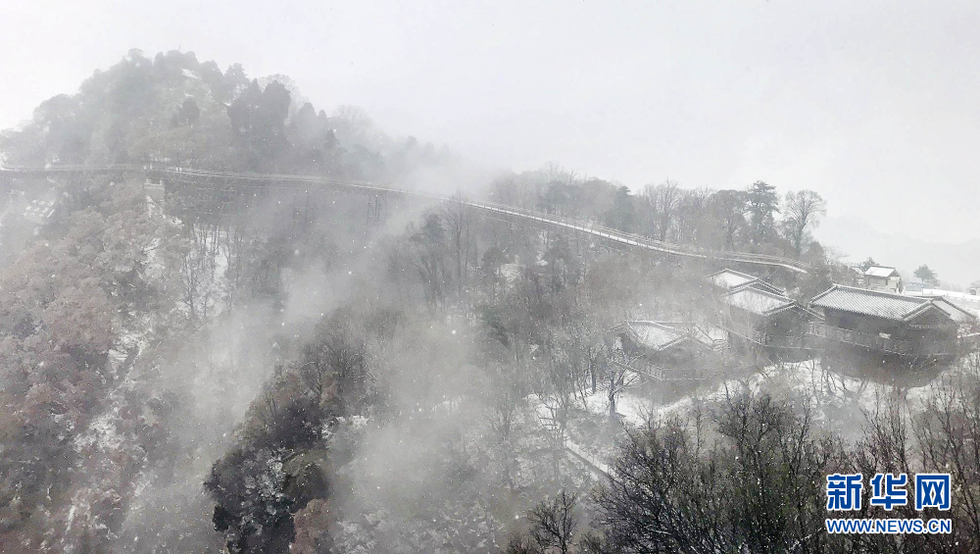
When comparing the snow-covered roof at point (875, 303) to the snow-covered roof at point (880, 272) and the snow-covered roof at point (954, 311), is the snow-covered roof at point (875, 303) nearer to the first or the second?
the snow-covered roof at point (954, 311)

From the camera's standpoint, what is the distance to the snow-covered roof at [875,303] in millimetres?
20344

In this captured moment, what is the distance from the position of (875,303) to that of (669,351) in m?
9.44

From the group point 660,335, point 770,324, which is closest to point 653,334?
point 660,335

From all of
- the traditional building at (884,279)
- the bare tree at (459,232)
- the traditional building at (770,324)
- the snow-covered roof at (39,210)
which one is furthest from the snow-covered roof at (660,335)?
the snow-covered roof at (39,210)

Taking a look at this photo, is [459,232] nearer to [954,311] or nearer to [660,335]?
[660,335]

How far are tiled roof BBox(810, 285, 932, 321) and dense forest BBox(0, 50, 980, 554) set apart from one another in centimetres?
277

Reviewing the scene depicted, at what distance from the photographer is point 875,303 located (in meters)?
21.8

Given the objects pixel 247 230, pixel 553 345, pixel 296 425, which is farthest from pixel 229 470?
pixel 247 230

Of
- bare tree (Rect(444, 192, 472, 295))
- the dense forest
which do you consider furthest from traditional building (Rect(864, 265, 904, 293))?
bare tree (Rect(444, 192, 472, 295))

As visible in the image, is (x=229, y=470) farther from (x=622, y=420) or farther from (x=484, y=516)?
(x=622, y=420)

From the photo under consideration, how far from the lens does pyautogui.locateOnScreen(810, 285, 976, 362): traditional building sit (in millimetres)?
19984

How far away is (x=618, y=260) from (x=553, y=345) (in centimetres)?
1098

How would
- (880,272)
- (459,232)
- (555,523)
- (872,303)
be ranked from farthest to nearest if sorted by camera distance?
(459,232)
(880,272)
(872,303)
(555,523)

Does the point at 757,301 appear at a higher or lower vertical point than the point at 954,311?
lower
